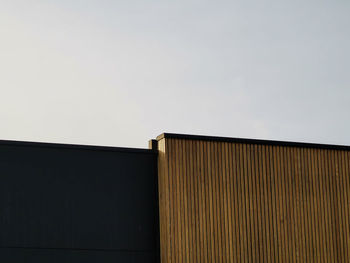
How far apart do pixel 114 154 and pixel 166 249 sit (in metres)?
2.66

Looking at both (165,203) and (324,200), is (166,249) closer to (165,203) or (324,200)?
(165,203)

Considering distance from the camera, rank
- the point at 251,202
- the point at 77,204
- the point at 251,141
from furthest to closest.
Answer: the point at 251,141
the point at 251,202
the point at 77,204

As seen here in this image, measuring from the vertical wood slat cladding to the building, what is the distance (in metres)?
0.03

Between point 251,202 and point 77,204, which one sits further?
point 251,202

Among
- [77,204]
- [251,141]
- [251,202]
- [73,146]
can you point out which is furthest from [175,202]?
[73,146]

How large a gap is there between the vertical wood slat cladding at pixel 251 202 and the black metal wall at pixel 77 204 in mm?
550

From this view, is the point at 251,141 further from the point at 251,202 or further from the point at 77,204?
the point at 77,204

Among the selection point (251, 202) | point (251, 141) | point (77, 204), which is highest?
point (251, 141)

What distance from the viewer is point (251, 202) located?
18047 mm

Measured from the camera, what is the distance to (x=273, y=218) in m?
18.2

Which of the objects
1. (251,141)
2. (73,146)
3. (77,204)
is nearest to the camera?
(77,204)

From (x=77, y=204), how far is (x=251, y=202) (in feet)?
14.5

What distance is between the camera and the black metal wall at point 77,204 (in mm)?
16344

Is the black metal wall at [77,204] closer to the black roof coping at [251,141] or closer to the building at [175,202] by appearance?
the building at [175,202]
